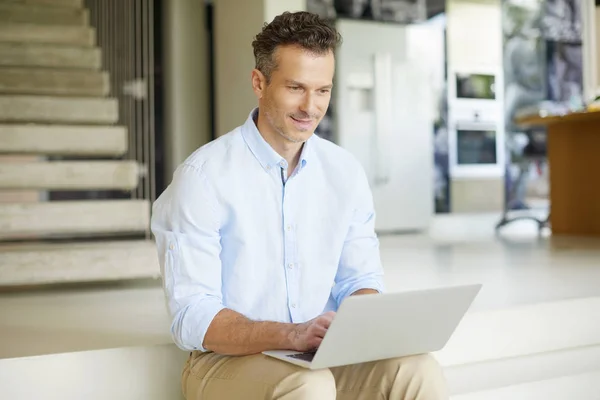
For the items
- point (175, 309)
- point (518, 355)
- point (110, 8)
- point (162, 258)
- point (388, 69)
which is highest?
point (110, 8)

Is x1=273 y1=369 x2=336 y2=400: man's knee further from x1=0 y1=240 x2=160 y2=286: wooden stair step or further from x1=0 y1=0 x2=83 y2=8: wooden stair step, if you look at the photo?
x1=0 y1=0 x2=83 y2=8: wooden stair step

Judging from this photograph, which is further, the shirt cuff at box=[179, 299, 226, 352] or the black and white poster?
the black and white poster

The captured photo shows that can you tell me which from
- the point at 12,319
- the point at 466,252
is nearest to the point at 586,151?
the point at 466,252

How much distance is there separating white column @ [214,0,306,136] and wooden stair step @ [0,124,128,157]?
1259 millimetres

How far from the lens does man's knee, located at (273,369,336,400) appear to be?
147 cm

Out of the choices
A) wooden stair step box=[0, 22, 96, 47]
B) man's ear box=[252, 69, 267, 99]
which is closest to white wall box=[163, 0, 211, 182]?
wooden stair step box=[0, 22, 96, 47]

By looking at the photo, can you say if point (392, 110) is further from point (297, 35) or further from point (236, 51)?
point (297, 35)

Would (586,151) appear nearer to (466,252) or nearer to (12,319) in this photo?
(466,252)

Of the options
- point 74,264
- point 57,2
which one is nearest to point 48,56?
point 57,2

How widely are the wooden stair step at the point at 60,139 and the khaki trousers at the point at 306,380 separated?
8.82ft

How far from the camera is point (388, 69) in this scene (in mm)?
7289

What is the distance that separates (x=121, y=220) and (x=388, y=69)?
402 cm

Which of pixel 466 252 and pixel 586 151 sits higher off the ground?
pixel 586 151

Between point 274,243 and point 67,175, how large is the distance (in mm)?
2499
